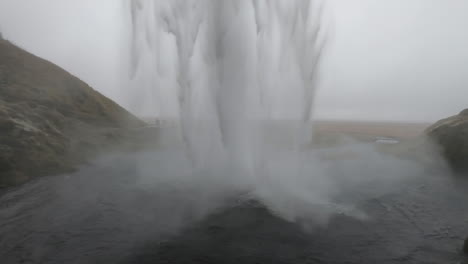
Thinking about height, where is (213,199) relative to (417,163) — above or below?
below

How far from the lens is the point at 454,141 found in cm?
3659

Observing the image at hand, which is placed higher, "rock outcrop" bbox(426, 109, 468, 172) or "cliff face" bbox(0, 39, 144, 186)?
"cliff face" bbox(0, 39, 144, 186)

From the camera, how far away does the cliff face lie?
29.9 metres

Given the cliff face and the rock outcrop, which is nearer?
the cliff face

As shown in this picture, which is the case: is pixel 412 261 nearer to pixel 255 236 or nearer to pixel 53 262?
pixel 255 236

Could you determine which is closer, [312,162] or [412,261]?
[412,261]

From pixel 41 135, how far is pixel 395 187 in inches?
1699

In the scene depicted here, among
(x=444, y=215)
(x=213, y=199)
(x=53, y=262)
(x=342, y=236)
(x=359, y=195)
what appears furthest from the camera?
(x=359, y=195)

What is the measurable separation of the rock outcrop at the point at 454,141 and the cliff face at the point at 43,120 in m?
47.9

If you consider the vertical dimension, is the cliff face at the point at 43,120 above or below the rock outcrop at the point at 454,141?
above

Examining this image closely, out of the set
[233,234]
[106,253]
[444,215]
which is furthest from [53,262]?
[444,215]

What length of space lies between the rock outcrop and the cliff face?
47.9 meters

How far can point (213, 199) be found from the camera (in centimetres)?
2148

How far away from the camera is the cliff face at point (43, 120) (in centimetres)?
2994
